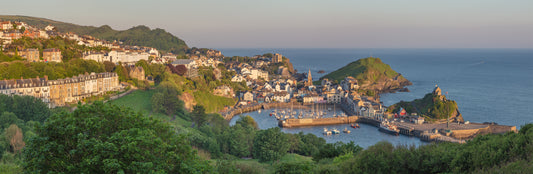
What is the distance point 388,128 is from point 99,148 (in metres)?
32.0

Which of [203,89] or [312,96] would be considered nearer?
[203,89]

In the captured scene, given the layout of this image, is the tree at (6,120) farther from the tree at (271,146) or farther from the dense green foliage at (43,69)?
the tree at (271,146)

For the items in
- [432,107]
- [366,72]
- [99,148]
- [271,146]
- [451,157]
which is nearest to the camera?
[99,148]

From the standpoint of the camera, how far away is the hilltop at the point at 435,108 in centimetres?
3822

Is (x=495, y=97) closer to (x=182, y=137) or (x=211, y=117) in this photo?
(x=211, y=117)

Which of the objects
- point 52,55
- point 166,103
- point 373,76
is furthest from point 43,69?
point 373,76

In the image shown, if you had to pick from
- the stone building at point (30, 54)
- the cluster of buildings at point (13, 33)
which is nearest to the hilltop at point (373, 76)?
the cluster of buildings at point (13, 33)

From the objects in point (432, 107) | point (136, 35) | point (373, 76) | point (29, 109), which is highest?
point (136, 35)

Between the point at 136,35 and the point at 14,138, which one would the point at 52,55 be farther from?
the point at 136,35

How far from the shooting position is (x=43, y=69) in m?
27.9

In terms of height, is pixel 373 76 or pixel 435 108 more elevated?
pixel 373 76

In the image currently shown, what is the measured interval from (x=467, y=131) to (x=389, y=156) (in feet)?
89.2

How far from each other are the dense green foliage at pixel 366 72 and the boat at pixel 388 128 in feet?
103

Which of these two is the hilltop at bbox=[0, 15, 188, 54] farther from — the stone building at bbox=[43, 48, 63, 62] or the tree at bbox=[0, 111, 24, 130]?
the tree at bbox=[0, 111, 24, 130]
